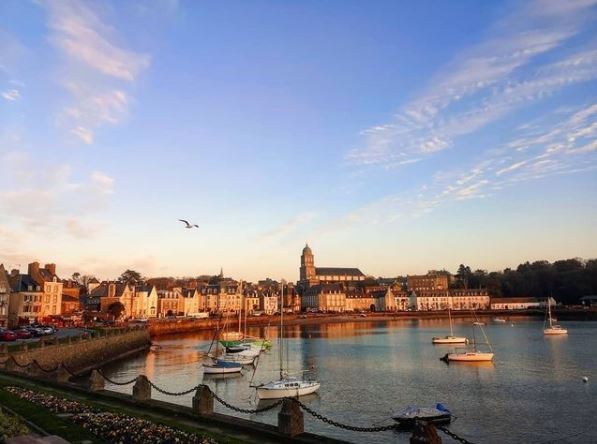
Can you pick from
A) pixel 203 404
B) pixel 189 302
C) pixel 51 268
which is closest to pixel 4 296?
pixel 51 268

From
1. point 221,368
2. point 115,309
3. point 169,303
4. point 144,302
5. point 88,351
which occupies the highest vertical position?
point 144,302

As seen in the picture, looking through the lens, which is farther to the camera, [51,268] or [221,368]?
[51,268]

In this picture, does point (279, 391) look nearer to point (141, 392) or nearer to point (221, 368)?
point (221, 368)

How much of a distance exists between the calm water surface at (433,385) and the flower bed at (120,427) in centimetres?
1484

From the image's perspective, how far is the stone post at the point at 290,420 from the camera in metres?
15.7

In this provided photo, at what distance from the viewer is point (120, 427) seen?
15.9 m

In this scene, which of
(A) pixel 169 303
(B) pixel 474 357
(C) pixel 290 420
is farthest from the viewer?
(A) pixel 169 303

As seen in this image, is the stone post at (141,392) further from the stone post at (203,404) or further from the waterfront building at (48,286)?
the waterfront building at (48,286)

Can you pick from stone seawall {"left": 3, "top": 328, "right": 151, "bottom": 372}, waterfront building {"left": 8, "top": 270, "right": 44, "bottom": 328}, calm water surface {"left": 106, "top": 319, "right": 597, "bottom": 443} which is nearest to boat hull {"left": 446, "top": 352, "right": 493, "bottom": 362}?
calm water surface {"left": 106, "top": 319, "right": 597, "bottom": 443}

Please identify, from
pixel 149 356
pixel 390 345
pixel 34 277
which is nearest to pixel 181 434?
pixel 149 356

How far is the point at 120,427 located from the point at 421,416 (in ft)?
65.5

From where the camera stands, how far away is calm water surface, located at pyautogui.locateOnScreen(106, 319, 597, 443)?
3011 cm

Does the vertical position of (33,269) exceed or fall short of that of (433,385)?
it exceeds it

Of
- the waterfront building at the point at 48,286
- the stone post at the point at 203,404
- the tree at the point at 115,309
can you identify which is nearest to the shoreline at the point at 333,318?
the tree at the point at 115,309
